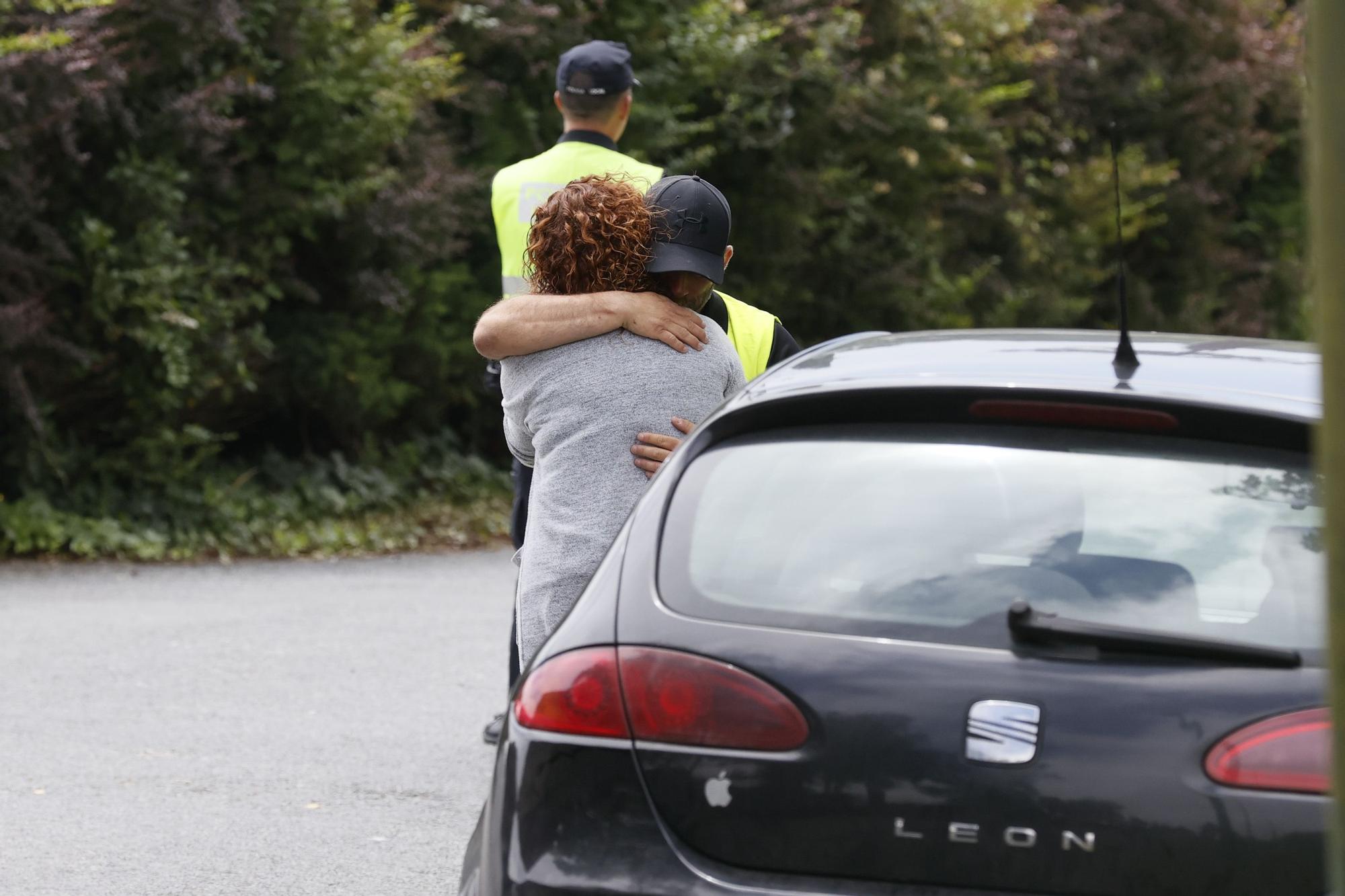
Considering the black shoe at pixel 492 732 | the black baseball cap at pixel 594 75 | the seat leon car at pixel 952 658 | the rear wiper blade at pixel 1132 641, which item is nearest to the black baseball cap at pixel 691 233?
the seat leon car at pixel 952 658

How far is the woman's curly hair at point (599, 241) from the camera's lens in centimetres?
369

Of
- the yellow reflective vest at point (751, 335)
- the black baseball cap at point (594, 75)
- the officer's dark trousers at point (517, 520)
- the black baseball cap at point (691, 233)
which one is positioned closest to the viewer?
the black baseball cap at point (691, 233)

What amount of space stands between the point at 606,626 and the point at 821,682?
0.37 meters

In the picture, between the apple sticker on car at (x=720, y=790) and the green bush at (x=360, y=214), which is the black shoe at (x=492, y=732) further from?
the green bush at (x=360, y=214)

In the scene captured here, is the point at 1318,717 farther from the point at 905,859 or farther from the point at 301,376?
the point at 301,376

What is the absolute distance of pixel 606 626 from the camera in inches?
109

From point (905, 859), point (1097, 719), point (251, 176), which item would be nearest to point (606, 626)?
point (905, 859)

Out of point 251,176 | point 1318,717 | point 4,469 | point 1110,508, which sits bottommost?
point 4,469

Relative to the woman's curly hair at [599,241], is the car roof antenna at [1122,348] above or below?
below

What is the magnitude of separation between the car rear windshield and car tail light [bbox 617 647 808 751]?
10 centimetres

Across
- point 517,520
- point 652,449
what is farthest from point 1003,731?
point 517,520

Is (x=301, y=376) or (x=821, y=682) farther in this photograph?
(x=301, y=376)

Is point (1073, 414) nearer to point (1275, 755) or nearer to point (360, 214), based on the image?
point (1275, 755)

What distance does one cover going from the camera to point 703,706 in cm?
263
